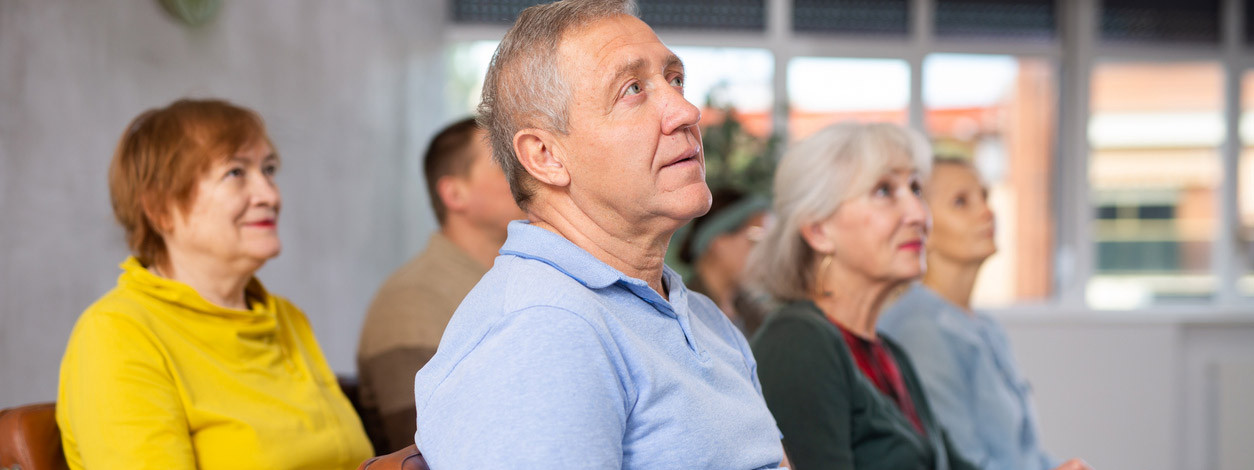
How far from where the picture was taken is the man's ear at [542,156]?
1146mm

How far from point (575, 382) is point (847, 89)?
17.3 feet

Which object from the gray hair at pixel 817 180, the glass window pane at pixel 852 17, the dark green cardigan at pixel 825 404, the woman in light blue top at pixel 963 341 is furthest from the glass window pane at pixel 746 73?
the dark green cardigan at pixel 825 404

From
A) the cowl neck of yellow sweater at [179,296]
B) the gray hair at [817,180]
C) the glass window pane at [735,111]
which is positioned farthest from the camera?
the glass window pane at [735,111]

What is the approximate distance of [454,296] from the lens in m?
2.23

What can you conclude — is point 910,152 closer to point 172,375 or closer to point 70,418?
point 172,375

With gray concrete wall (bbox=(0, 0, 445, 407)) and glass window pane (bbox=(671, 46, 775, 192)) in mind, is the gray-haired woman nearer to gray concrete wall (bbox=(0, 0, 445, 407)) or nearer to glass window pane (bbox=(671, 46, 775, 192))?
gray concrete wall (bbox=(0, 0, 445, 407))

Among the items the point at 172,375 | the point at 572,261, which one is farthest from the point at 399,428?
the point at 572,261

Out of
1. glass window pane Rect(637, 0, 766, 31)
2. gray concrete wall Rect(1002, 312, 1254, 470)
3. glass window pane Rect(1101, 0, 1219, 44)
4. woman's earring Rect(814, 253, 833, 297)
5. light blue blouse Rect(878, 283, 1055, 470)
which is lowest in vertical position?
gray concrete wall Rect(1002, 312, 1254, 470)

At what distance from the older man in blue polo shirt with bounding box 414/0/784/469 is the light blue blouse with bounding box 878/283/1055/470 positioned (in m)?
1.05

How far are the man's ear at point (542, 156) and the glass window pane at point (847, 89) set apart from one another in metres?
4.90

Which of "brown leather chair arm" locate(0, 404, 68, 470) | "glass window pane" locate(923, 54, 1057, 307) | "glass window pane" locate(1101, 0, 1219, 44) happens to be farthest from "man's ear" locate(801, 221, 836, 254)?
"glass window pane" locate(1101, 0, 1219, 44)

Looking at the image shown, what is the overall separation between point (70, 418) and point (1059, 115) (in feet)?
19.0

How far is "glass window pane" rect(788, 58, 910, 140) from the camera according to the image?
5.92 m

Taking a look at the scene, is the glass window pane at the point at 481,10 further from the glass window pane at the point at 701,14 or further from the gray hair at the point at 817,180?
the gray hair at the point at 817,180
